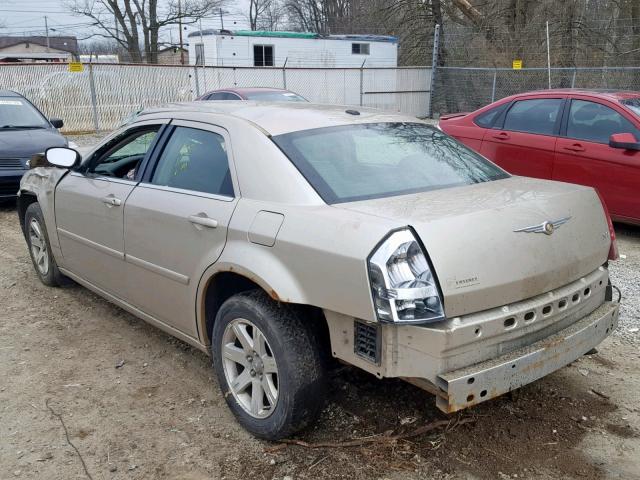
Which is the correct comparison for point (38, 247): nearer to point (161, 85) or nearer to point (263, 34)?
point (161, 85)

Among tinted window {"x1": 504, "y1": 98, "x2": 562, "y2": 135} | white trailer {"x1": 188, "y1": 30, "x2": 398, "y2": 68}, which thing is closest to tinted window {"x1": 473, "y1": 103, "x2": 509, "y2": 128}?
tinted window {"x1": 504, "y1": 98, "x2": 562, "y2": 135}

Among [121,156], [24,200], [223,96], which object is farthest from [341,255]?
[223,96]

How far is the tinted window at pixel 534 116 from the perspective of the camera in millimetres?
7207

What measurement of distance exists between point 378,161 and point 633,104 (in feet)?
15.5

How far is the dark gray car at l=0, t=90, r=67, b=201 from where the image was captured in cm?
853

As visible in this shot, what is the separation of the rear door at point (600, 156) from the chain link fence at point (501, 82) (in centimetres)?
907

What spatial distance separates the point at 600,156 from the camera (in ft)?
21.7

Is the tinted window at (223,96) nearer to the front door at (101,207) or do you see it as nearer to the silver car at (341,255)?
the front door at (101,207)

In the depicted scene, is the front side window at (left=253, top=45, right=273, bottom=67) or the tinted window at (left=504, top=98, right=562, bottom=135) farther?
the front side window at (left=253, top=45, right=273, bottom=67)

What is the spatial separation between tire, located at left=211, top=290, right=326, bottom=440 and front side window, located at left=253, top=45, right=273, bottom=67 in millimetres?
25870

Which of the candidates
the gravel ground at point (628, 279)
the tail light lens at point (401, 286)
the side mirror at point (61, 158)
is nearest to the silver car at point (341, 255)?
the tail light lens at point (401, 286)

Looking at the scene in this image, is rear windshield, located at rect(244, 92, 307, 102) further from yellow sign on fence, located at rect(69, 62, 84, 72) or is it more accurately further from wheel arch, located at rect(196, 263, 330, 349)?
wheel arch, located at rect(196, 263, 330, 349)

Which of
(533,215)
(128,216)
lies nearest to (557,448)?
(533,215)

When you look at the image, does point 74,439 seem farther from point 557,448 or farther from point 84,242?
point 557,448
